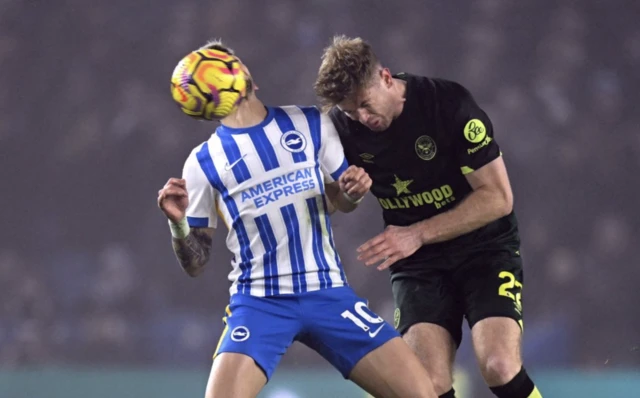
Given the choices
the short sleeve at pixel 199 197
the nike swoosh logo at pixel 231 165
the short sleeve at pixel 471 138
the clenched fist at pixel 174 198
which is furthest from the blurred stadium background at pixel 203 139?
the clenched fist at pixel 174 198

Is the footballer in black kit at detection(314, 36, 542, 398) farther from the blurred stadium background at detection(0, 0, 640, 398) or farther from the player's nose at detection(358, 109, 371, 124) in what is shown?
the blurred stadium background at detection(0, 0, 640, 398)

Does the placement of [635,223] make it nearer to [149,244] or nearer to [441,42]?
[441,42]

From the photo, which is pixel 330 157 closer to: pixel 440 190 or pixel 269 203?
pixel 269 203

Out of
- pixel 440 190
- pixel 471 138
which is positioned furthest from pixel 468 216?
pixel 471 138

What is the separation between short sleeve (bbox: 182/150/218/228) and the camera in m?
3.39

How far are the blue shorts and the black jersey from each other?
730 mm

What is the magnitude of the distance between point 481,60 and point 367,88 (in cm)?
282

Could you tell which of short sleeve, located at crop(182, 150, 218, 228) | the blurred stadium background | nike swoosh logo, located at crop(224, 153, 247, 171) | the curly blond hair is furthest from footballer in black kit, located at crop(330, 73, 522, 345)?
the blurred stadium background

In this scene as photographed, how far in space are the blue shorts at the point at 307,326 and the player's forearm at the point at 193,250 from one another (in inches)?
8.8

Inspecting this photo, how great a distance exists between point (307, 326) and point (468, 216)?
86cm

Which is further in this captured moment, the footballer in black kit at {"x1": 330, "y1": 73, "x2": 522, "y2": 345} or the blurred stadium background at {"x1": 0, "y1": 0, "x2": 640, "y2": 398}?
the blurred stadium background at {"x1": 0, "y1": 0, "x2": 640, "y2": 398}

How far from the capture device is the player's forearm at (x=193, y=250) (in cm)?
332

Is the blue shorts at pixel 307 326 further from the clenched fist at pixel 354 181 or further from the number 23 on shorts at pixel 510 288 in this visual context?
the number 23 on shorts at pixel 510 288

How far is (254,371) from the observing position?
3092 millimetres
